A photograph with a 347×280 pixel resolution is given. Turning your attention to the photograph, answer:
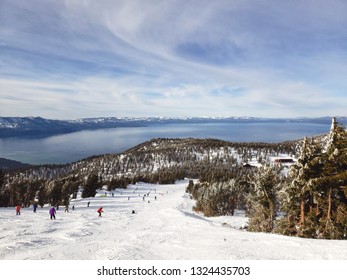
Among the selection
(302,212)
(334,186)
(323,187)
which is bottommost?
(302,212)

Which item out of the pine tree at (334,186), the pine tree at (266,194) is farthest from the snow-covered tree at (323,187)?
the pine tree at (266,194)

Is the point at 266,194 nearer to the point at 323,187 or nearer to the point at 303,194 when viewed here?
the point at 303,194

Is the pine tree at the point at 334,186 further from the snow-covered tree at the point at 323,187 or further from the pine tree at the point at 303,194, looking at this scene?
the pine tree at the point at 303,194

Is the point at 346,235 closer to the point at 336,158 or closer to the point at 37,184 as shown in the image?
the point at 336,158

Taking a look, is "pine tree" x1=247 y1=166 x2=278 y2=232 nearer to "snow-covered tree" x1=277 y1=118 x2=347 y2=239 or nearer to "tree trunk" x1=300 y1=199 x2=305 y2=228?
"tree trunk" x1=300 y1=199 x2=305 y2=228

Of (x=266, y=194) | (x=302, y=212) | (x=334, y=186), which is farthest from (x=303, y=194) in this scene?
(x=266, y=194)

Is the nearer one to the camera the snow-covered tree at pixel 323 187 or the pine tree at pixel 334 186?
the pine tree at pixel 334 186

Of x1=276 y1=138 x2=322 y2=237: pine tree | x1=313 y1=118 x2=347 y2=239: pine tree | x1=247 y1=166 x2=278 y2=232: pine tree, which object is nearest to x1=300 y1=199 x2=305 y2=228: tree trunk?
x1=276 y1=138 x2=322 y2=237: pine tree

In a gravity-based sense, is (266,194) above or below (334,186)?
below

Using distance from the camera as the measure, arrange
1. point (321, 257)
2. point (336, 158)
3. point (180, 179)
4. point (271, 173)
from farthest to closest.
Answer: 1. point (180, 179)
2. point (271, 173)
3. point (336, 158)
4. point (321, 257)

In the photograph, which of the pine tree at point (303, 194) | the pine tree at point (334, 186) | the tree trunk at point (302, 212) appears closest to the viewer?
the pine tree at point (334, 186)

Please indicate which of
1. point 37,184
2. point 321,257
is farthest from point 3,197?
point 321,257
